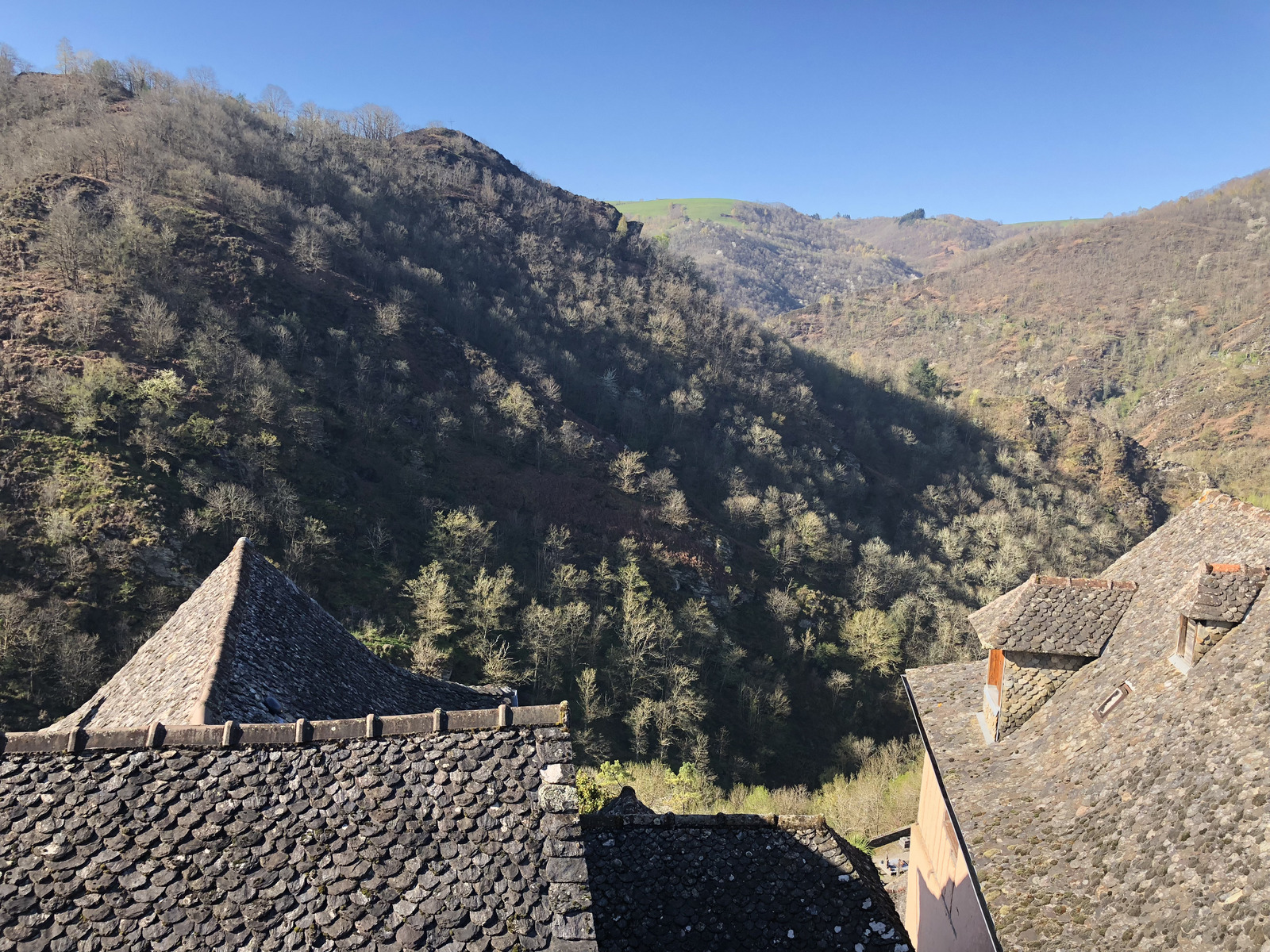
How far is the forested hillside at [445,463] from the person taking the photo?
33625 millimetres

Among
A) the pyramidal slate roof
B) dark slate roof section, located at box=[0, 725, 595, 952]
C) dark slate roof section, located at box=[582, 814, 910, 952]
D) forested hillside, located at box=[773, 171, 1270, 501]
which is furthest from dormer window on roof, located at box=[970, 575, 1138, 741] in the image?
forested hillside, located at box=[773, 171, 1270, 501]

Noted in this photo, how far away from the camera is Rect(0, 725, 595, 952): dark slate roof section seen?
5664mm

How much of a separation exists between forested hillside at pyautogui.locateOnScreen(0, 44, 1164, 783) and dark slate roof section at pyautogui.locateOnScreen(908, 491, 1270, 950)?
2872cm

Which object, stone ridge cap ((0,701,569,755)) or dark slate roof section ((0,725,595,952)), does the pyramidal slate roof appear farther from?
dark slate roof section ((0,725,595,952))

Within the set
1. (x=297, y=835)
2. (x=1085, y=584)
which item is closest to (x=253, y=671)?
(x=297, y=835)

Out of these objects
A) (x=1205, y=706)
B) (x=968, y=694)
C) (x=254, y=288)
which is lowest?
(x=1205, y=706)

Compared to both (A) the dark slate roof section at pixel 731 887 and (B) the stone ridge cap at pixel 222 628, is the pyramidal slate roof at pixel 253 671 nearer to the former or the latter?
(B) the stone ridge cap at pixel 222 628

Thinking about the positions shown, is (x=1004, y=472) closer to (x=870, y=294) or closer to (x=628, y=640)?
(x=628, y=640)

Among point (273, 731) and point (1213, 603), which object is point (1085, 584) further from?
point (273, 731)

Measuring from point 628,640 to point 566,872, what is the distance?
3619 cm

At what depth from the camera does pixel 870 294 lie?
607ft

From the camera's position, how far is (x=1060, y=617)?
450 inches

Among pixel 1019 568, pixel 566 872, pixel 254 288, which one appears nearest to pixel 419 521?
pixel 254 288

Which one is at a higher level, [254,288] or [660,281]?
[660,281]
